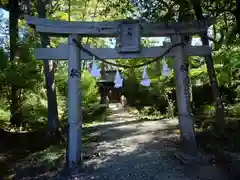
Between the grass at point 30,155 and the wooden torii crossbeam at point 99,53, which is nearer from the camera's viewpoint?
the wooden torii crossbeam at point 99,53

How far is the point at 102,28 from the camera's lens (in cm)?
653

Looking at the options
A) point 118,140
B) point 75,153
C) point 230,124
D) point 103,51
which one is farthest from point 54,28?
point 230,124

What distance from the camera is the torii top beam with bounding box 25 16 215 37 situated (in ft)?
20.9

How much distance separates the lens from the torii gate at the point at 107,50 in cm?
A: 642

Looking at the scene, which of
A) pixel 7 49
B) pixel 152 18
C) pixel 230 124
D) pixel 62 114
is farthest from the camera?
pixel 62 114

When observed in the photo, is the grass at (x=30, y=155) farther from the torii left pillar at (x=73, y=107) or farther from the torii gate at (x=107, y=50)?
the torii gate at (x=107, y=50)

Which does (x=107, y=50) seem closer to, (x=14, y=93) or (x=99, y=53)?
(x=99, y=53)

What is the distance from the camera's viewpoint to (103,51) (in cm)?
662

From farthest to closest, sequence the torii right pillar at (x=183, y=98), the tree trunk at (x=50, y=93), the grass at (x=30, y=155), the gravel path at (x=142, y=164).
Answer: the tree trunk at (x=50, y=93), the grass at (x=30, y=155), the torii right pillar at (x=183, y=98), the gravel path at (x=142, y=164)

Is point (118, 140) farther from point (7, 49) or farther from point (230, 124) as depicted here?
point (7, 49)

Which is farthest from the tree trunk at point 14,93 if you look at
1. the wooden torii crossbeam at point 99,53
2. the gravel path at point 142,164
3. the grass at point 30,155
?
the wooden torii crossbeam at point 99,53

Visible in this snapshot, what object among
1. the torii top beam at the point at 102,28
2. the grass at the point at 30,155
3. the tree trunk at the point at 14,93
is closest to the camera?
the torii top beam at the point at 102,28

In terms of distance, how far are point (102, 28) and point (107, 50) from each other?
0.53 m

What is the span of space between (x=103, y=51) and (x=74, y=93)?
1218 millimetres
